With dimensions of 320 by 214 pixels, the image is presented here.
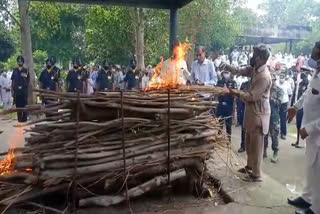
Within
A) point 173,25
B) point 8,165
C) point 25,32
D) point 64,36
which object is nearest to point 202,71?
point 173,25

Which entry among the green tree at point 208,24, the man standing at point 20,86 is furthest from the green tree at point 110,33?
the man standing at point 20,86

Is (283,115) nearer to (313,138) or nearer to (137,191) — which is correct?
(313,138)

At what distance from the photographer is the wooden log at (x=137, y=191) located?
150 inches

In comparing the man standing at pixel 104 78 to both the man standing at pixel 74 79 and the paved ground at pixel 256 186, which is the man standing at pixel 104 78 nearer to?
the man standing at pixel 74 79

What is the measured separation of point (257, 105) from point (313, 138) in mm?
1094

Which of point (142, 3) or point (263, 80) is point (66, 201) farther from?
point (142, 3)

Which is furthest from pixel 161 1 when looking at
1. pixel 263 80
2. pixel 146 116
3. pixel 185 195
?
pixel 185 195

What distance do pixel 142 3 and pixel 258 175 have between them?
179 inches

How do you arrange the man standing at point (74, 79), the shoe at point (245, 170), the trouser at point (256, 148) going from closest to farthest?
the trouser at point (256, 148), the shoe at point (245, 170), the man standing at point (74, 79)

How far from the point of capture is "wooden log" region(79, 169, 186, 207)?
3.81 metres

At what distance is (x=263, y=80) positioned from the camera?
15.4 feet

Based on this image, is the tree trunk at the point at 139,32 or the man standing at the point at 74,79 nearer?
the man standing at the point at 74,79

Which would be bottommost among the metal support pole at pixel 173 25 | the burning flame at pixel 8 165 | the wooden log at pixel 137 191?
the wooden log at pixel 137 191

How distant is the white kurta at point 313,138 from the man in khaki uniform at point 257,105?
2.64 feet
